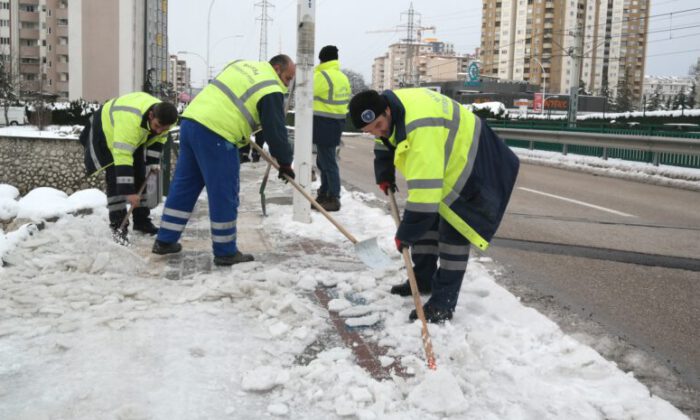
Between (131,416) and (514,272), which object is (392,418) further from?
(514,272)

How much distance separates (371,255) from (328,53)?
14.1 feet

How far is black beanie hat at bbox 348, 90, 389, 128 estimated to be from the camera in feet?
11.8

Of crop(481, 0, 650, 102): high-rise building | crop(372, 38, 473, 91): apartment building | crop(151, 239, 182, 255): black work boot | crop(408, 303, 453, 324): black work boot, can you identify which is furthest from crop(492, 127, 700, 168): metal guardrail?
crop(372, 38, 473, 91): apartment building

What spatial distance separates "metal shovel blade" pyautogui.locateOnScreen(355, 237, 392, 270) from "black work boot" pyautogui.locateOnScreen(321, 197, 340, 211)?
3.22 metres

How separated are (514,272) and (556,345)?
6.03ft

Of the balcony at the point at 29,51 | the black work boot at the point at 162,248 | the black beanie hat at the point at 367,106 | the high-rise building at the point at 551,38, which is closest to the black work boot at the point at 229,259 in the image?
the black work boot at the point at 162,248

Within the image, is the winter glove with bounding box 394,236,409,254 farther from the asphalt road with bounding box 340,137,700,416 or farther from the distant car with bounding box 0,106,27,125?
the distant car with bounding box 0,106,27,125

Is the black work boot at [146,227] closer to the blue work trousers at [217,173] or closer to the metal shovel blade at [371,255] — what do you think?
the blue work trousers at [217,173]

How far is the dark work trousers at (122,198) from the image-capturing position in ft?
20.0

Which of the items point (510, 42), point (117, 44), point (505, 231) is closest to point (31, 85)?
point (117, 44)

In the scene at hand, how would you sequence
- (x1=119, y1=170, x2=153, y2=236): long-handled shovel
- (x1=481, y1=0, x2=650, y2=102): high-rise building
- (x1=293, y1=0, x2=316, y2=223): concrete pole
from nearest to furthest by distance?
(x1=119, y1=170, x2=153, y2=236): long-handled shovel → (x1=293, y1=0, x2=316, y2=223): concrete pole → (x1=481, y1=0, x2=650, y2=102): high-rise building

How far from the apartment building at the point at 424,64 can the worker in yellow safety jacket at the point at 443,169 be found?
103 meters

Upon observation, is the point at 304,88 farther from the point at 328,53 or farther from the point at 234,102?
the point at 234,102

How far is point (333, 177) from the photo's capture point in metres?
7.89
